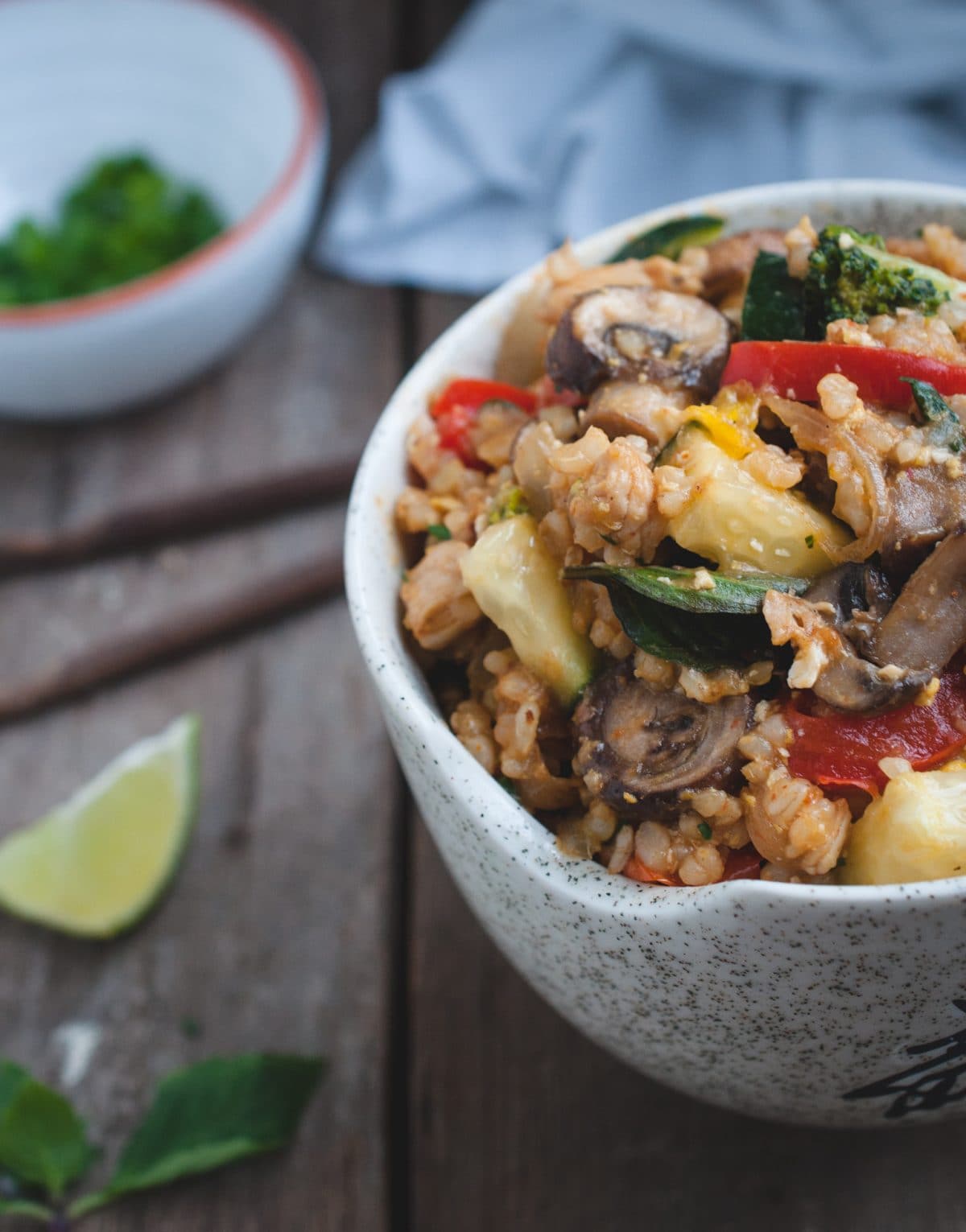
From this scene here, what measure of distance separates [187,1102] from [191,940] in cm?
39

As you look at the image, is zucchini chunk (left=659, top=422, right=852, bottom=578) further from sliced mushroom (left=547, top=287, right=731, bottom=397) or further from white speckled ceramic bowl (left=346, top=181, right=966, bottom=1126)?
white speckled ceramic bowl (left=346, top=181, right=966, bottom=1126)

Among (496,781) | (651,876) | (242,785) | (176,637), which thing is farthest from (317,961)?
(651,876)

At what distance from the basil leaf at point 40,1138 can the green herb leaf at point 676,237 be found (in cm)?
177

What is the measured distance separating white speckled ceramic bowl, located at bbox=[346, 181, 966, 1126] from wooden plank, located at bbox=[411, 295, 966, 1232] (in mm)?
301

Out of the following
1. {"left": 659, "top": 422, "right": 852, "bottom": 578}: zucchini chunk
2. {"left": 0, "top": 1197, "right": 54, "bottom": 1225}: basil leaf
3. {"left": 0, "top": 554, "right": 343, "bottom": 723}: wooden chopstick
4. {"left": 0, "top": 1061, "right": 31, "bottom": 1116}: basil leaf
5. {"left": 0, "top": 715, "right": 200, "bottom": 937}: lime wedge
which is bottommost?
{"left": 0, "top": 1197, "right": 54, "bottom": 1225}: basil leaf

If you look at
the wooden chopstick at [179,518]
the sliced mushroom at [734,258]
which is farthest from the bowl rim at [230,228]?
the sliced mushroom at [734,258]

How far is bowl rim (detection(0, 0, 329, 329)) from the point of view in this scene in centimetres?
324

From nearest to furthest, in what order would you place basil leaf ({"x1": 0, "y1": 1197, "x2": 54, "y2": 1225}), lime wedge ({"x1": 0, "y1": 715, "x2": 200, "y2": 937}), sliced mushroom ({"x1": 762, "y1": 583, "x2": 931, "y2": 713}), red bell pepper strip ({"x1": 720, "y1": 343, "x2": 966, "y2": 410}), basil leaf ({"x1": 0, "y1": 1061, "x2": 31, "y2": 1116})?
sliced mushroom ({"x1": 762, "y1": 583, "x2": 931, "y2": 713})
red bell pepper strip ({"x1": 720, "y1": 343, "x2": 966, "y2": 410})
basil leaf ({"x1": 0, "y1": 1197, "x2": 54, "y2": 1225})
basil leaf ({"x1": 0, "y1": 1061, "x2": 31, "y2": 1116})
lime wedge ({"x1": 0, "y1": 715, "x2": 200, "y2": 937})

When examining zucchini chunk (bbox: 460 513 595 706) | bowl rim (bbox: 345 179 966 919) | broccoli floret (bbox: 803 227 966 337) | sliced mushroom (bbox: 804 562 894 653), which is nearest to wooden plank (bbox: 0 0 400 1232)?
bowl rim (bbox: 345 179 966 919)

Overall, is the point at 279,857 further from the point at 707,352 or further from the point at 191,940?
the point at 707,352

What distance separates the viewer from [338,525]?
3338 mm

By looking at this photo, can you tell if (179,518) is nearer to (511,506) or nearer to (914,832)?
(511,506)

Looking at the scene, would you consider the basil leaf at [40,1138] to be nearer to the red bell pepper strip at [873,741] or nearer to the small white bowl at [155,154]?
the red bell pepper strip at [873,741]

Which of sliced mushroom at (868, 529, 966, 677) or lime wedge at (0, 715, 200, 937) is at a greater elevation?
sliced mushroom at (868, 529, 966, 677)
